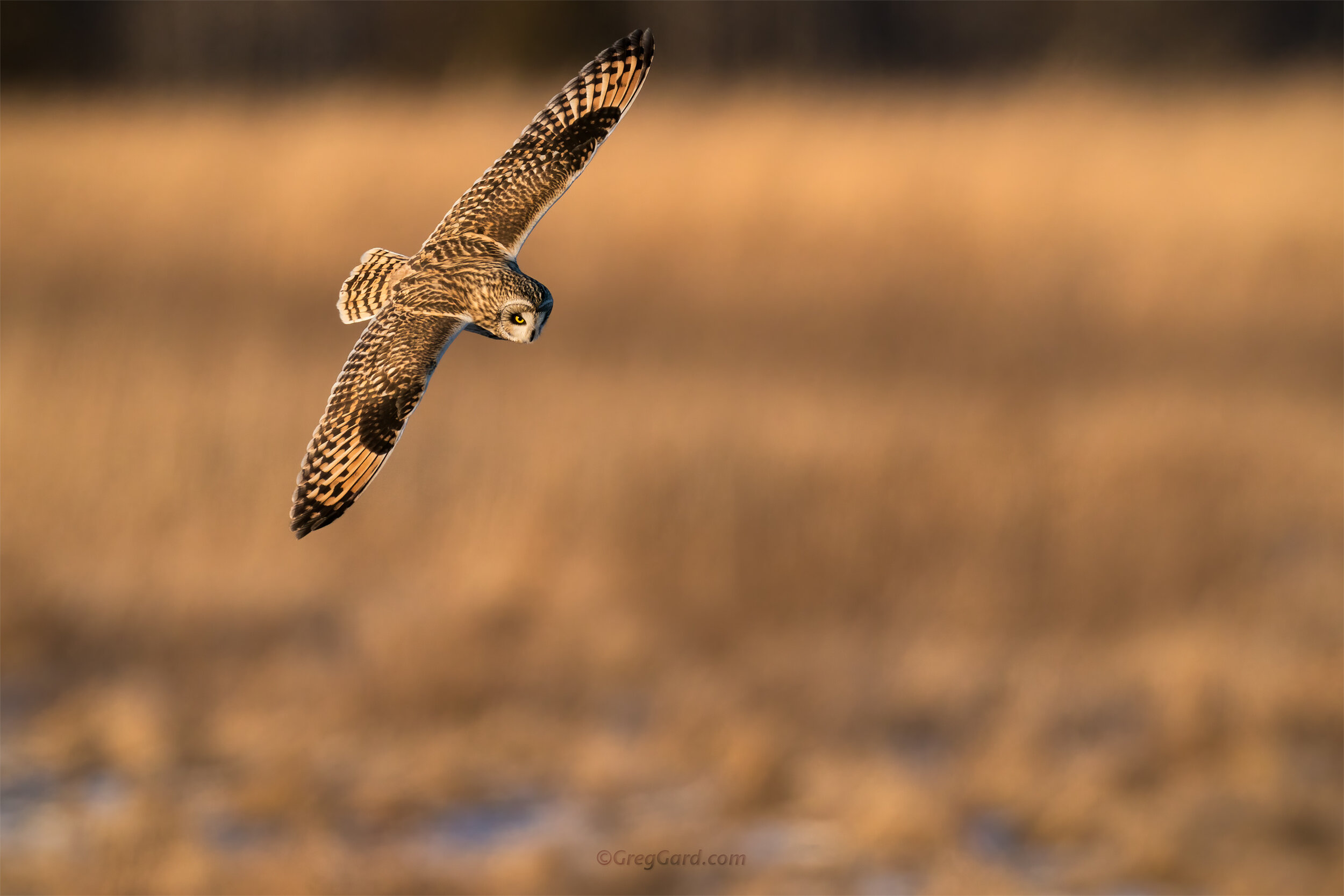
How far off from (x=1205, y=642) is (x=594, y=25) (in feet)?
77.6

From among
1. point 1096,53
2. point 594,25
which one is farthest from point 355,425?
point 1096,53

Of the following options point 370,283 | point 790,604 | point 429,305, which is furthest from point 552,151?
point 790,604

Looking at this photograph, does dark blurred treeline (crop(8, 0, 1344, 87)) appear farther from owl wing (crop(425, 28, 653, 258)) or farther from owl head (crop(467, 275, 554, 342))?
owl head (crop(467, 275, 554, 342))

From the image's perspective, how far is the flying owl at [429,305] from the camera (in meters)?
0.74

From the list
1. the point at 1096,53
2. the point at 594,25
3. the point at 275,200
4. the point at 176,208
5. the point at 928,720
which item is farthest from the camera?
the point at 928,720

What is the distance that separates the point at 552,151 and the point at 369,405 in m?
0.34

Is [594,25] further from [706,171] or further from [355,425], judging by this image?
[355,425]

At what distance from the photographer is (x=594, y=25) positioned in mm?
1528

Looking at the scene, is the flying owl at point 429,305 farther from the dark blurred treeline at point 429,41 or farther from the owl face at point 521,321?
the dark blurred treeline at point 429,41

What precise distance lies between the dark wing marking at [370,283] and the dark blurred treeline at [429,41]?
0.25m

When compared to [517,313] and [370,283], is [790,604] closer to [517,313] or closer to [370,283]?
[370,283]

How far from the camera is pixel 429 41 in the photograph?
192cm

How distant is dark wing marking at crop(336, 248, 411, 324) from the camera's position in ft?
2.98

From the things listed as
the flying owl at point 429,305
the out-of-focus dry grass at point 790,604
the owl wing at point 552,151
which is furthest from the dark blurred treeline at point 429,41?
the out-of-focus dry grass at point 790,604
